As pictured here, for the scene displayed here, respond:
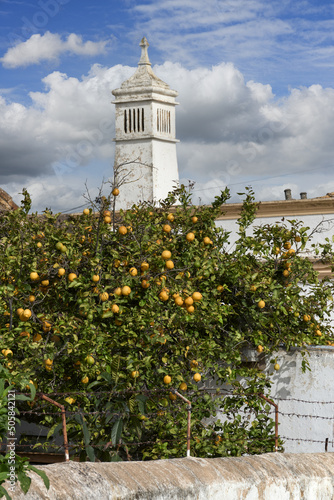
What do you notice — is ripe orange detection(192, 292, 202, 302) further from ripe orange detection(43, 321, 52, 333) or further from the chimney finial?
the chimney finial

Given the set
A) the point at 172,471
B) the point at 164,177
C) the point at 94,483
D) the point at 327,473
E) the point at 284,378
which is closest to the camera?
the point at 94,483

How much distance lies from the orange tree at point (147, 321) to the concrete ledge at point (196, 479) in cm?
120

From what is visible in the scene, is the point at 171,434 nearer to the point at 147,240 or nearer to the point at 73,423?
the point at 73,423

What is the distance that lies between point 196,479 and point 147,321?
2367mm

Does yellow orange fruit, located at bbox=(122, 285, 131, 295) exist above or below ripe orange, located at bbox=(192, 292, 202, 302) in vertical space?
above

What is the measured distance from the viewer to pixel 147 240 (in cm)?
791

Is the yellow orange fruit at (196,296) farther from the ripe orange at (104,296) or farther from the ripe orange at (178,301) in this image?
the ripe orange at (104,296)

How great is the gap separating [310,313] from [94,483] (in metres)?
5.05

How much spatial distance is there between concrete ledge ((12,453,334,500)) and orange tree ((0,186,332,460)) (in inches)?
47.1

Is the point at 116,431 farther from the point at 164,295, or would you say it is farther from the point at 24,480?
the point at 24,480

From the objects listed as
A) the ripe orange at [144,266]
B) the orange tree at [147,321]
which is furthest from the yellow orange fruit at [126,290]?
the ripe orange at [144,266]

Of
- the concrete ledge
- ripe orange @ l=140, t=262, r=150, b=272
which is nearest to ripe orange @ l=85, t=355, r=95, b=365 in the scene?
ripe orange @ l=140, t=262, r=150, b=272

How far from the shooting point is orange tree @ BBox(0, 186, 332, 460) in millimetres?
7297

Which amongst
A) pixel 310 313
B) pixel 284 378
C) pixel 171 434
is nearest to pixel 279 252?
pixel 310 313
